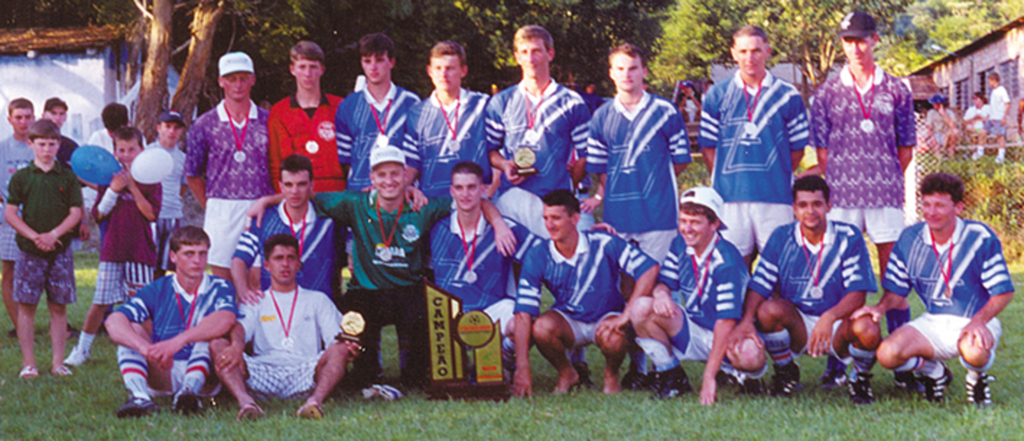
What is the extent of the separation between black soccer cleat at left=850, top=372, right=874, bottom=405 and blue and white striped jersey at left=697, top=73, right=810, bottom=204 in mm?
1266

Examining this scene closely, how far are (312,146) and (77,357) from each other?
2308 mm

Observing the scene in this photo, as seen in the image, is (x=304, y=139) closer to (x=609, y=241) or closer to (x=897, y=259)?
(x=609, y=241)

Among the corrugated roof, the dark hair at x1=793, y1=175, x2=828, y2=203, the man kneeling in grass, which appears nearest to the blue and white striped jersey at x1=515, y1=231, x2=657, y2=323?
the dark hair at x1=793, y1=175, x2=828, y2=203

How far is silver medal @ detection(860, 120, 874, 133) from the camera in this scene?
20.0 feet

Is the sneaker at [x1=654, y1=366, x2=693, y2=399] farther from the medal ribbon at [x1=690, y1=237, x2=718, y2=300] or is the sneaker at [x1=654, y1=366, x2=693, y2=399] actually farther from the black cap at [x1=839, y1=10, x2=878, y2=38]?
the black cap at [x1=839, y1=10, x2=878, y2=38]

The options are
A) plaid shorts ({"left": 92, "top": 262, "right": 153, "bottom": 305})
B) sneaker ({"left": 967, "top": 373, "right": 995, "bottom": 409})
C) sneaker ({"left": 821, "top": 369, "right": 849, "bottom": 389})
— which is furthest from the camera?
plaid shorts ({"left": 92, "top": 262, "right": 153, "bottom": 305})

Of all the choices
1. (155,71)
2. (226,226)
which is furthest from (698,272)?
(155,71)

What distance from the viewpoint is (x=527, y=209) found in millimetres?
6207

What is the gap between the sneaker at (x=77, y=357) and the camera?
6.80 meters

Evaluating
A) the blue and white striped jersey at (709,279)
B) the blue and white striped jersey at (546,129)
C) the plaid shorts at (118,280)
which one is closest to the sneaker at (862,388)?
the blue and white striped jersey at (709,279)

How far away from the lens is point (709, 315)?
18.4 ft

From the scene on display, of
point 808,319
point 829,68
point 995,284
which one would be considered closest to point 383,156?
point 808,319

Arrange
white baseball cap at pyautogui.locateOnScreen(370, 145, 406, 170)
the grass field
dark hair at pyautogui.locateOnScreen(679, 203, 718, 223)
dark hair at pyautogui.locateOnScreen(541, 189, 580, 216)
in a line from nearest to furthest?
the grass field, dark hair at pyautogui.locateOnScreen(679, 203, 718, 223), dark hair at pyautogui.locateOnScreen(541, 189, 580, 216), white baseball cap at pyautogui.locateOnScreen(370, 145, 406, 170)

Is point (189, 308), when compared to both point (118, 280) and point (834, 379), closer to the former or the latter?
point (118, 280)
